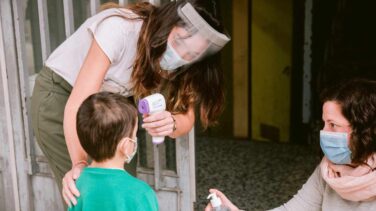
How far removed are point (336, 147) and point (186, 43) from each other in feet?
2.13

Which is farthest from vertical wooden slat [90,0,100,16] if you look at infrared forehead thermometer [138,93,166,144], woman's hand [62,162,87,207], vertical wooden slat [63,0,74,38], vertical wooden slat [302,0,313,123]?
vertical wooden slat [302,0,313,123]

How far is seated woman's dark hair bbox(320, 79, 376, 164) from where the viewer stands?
5.88ft

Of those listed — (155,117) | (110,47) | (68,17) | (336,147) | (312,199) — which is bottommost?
(312,199)

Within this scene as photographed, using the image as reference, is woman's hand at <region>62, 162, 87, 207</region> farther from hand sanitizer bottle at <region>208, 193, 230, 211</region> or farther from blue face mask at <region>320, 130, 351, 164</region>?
blue face mask at <region>320, 130, 351, 164</region>

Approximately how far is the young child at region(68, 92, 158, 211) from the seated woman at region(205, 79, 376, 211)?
35cm

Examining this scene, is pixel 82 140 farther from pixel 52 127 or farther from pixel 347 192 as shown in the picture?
pixel 347 192

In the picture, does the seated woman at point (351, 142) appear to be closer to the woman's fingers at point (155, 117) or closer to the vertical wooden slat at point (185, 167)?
the woman's fingers at point (155, 117)

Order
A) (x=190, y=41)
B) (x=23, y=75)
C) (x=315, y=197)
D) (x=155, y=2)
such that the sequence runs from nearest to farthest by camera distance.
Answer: (x=190, y=41) → (x=315, y=197) → (x=155, y=2) → (x=23, y=75)

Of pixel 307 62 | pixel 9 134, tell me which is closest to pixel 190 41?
pixel 9 134

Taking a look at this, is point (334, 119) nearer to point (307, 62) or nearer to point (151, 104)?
point (151, 104)

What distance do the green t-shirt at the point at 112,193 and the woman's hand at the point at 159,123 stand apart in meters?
0.25

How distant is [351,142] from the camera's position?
183cm

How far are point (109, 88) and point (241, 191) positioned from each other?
2033 mm

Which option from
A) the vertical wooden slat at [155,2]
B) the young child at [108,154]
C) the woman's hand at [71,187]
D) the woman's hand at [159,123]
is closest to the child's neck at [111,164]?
the young child at [108,154]
